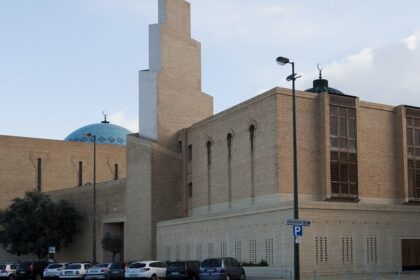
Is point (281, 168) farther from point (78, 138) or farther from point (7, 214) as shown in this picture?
point (78, 138)

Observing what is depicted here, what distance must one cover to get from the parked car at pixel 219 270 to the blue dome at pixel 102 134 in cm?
5410

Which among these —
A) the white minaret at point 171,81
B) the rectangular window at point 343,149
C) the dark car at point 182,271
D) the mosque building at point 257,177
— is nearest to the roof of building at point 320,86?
the mosque building at point 257,177

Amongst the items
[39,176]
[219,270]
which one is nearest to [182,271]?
[219,270]

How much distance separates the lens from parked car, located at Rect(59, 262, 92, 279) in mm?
46750

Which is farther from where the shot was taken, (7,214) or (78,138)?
(78,138)

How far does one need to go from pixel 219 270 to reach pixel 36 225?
35648 mm

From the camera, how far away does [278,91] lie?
4878 cm

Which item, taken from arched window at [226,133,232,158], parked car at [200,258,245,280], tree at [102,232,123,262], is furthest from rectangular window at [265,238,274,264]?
tree at [102,232,123,262]

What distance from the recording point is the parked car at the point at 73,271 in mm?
46750

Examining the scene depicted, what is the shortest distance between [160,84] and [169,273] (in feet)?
80.8

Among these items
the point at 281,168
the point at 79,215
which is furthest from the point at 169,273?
the point at 79,215

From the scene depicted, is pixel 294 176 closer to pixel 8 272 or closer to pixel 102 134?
pixel 8 272

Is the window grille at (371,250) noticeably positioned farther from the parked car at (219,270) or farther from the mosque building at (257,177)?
the parked car at (219,270)

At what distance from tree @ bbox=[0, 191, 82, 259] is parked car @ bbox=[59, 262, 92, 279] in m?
22.9
